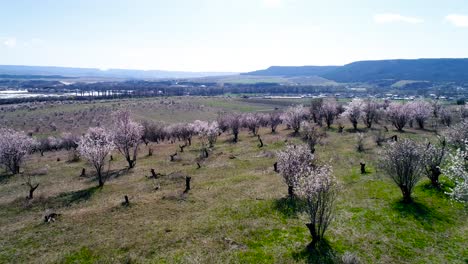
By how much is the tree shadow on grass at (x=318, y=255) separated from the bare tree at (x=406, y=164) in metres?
14.1

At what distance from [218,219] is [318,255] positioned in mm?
11878

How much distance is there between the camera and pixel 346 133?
257 ft

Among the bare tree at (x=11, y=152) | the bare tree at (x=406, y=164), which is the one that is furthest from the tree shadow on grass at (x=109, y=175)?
the bare tree at (x=406, y=164)

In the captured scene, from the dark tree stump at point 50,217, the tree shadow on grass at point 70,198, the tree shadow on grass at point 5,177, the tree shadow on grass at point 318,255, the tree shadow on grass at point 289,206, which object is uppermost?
the tree shadow on grass at point 289,206

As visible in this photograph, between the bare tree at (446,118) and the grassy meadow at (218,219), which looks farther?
the bare tree at (446,118)

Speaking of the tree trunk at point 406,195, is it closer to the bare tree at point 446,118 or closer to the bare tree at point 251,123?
the bare tree at point 251,123

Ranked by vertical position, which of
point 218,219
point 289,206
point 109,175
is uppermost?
point 289,206

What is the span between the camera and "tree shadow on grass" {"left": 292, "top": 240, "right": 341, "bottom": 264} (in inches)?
1022

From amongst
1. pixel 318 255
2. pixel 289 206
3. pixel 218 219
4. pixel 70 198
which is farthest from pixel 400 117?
Result: pixel 70 198

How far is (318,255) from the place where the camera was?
26.6 meters

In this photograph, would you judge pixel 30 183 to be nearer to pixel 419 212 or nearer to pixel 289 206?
pixel 289 206

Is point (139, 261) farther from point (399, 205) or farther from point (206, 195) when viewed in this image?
point (399, 205)

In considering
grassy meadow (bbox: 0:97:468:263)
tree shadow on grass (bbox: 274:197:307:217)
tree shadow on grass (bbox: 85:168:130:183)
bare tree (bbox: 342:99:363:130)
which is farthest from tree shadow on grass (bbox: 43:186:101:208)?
bare tree (bbox: 342:99:363:130)

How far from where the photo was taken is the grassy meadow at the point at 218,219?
91.0 ft
